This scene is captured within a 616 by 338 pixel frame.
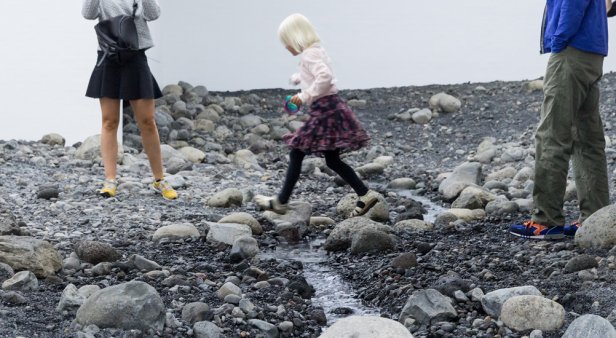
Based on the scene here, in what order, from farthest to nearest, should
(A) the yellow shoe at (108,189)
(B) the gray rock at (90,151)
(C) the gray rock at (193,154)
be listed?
(C) the gray rock at (193,154)
(B) the gray rock at (90,151)
(A) the yellow shoe at (108,189)

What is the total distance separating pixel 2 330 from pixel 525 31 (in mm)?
10865

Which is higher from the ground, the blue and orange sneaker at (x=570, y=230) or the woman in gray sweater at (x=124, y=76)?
the woman in gray sweater at (x=124, y=76)

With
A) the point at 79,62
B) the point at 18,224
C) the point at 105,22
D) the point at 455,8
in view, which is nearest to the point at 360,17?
the point at 455,8

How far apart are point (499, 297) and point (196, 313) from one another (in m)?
1.39

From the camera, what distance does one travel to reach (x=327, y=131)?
6281mm

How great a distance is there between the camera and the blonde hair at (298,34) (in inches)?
244

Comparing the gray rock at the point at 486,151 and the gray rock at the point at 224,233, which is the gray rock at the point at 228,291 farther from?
the gray rock at the point at 486,151

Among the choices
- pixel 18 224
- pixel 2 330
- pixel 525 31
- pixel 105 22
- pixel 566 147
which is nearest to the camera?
pixel 2 330

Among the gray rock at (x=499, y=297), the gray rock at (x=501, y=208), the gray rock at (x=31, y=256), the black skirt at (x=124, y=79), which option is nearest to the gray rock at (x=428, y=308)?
the gray rock at (x=499, y=297)

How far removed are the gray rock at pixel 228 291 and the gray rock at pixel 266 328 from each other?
40cm

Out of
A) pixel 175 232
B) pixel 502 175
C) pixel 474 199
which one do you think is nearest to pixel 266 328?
pixel 175 232

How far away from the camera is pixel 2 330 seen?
3646mm

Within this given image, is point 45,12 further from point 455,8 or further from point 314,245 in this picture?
point 455,8

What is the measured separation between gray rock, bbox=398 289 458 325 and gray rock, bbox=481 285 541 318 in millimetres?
151
